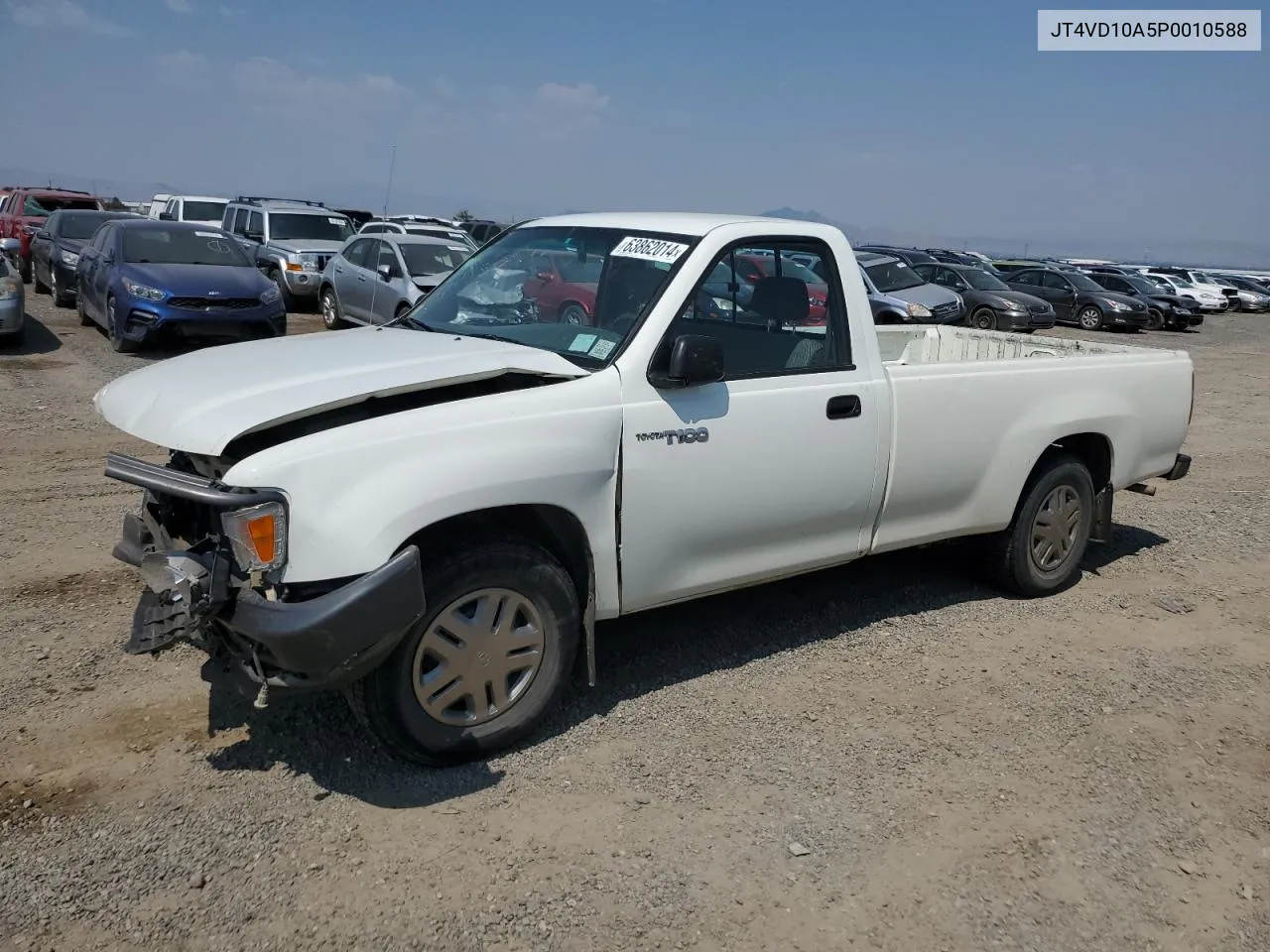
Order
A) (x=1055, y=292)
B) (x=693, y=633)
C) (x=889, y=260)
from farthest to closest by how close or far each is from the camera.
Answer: (x=1055, y=292) → (x=889, y=260) → (x=693, y=633)

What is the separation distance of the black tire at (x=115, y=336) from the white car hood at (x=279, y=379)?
9376mm

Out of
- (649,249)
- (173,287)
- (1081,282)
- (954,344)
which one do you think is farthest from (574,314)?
(1081,282)

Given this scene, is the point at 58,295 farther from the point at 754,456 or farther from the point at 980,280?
the point at 980,280

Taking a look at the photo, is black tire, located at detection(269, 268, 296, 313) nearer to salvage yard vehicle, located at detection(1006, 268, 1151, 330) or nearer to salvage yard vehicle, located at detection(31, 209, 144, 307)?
salvage yard vehicle, located at detection(31, 209, 144, 307)

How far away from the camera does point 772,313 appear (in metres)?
4.66

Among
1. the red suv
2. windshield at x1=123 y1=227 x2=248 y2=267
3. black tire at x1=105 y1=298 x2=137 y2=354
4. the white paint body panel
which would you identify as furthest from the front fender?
the red suv

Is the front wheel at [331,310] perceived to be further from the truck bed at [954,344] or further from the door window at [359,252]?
the truck bed at [954,344]

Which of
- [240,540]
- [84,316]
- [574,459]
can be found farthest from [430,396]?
[84,316]

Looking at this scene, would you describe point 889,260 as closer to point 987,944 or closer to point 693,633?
point 693,633

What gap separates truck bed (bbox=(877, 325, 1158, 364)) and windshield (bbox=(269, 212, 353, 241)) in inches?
595

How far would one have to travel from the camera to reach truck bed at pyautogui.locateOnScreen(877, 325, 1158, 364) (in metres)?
6.77

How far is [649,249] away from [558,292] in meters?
0.44

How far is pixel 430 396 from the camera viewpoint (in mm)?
3734

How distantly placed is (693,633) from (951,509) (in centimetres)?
143
